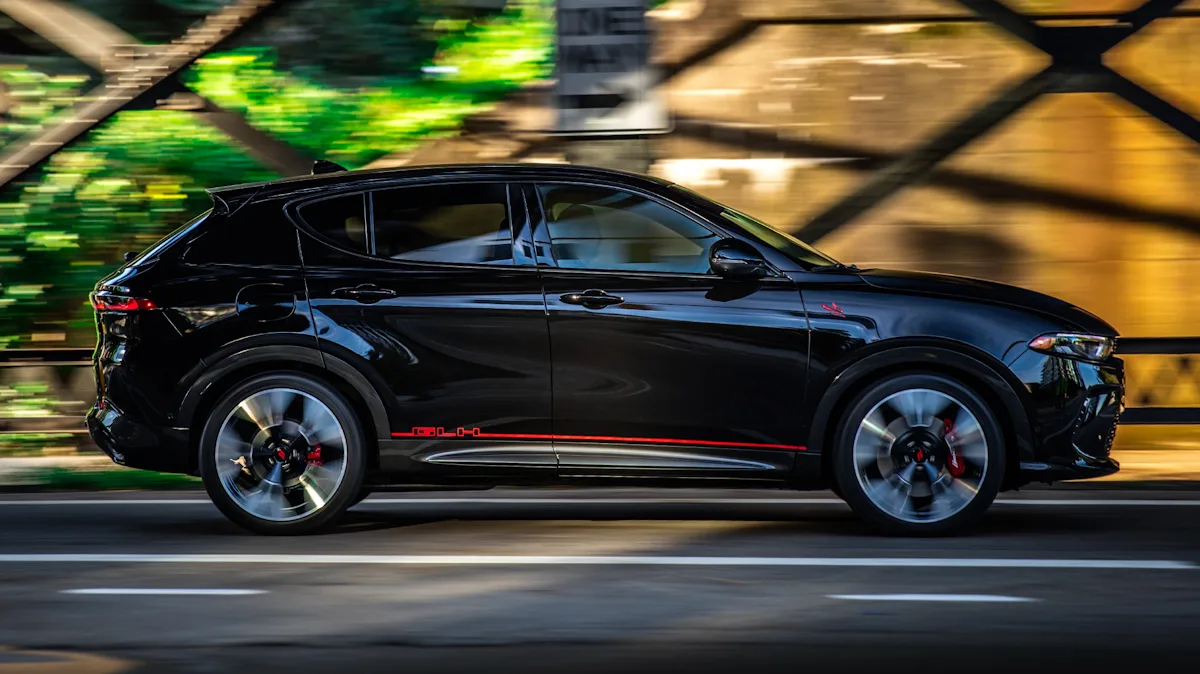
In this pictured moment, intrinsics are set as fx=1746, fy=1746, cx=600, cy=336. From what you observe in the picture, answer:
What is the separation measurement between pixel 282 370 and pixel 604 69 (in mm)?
3415

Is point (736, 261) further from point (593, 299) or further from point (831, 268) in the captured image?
point (593, 299)

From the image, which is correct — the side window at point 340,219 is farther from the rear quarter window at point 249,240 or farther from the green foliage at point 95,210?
the green foliage at point 95,210

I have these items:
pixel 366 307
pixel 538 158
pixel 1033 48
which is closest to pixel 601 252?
pixel 366 307

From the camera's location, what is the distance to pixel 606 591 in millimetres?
6379

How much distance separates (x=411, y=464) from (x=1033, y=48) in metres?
6.51

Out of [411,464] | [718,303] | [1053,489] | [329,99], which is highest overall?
[329,99]

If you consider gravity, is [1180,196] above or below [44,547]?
above

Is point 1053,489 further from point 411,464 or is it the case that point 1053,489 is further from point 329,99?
point 329,99

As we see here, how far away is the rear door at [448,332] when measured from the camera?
24.6ft

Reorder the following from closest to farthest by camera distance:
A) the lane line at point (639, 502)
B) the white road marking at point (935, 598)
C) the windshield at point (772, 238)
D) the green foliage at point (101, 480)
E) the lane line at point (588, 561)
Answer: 1. the white road marking at point (935, 598)
2. the lane line at point (588, 561)
3. the windshield at point (772, 238)
4. the lane line at point (639, 502)
5. the green foliage at point (101, 480)

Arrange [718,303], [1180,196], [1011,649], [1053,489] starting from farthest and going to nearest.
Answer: [1180,196]
[1053,489]
[718,303]
[1011,649]

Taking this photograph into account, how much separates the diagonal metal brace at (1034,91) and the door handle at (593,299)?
4.93 m

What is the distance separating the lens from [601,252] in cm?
760

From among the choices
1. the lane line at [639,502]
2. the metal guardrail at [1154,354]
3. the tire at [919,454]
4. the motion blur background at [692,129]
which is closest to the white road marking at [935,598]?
the tire at [919,454]
